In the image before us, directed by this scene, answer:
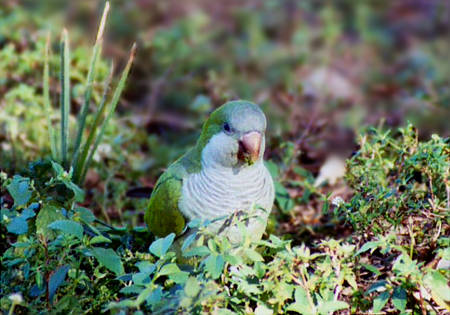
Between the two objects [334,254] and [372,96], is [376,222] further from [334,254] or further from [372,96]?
[372,96]

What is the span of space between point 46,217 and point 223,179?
79 centimetres

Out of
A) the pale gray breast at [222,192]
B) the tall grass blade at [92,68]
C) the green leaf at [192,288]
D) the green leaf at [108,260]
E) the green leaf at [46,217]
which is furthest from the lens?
the tall grass blade at [92,68]

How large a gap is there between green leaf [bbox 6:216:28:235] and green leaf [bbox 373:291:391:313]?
55.6 inches

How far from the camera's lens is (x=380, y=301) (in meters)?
2.33

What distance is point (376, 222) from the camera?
269 centimetres

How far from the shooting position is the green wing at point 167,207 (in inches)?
113

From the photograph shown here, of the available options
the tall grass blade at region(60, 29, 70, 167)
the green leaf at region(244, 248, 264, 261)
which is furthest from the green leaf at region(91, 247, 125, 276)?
the tall grass blade at region(60, 29, 70, 167)

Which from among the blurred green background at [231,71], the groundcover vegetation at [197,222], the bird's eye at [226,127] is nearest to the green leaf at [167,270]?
the groundcover vegetation at [197,222]

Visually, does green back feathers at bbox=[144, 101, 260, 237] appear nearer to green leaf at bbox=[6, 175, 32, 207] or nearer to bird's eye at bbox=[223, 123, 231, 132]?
bird's eye at bbox=[223, 123, 231, 132]

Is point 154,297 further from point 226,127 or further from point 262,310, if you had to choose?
point 226,127

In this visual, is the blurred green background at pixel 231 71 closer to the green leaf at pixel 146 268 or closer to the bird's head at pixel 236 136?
the bird's head at pixel 236 136

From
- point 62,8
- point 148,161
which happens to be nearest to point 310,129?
point 148,161

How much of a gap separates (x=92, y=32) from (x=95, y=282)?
429 centimetres

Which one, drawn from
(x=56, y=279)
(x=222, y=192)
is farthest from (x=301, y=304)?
(x=56, y=279)
